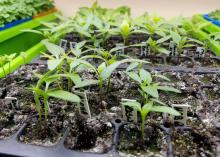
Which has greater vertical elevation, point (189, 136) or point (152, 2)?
point (152, 2)

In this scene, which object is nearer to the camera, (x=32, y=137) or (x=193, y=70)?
(x=32, y=137)

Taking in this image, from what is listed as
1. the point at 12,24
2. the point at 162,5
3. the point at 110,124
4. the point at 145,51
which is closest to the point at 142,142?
the point at 110,124

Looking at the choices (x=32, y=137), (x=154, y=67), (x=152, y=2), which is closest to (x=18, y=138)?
(x=32, y=137)

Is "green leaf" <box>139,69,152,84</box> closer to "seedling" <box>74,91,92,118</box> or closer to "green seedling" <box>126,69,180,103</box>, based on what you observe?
"green seedling" <box>126,69,180,103</box>

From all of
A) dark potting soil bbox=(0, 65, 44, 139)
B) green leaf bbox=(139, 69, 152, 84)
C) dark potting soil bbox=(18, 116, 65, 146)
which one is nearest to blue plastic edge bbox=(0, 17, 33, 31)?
dark potting soil bbox=(0, 65, 44, 139)

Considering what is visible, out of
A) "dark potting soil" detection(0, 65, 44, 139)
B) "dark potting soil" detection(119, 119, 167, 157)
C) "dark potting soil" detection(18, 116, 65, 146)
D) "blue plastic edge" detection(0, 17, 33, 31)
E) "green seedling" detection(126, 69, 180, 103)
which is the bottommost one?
"dark potting soil" detection(119, 119, 167, 157)

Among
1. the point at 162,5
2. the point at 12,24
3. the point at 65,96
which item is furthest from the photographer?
the point at 162,5

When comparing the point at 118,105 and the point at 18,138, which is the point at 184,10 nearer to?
the point at 118,105

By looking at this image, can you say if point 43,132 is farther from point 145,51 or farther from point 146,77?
point 145,51
